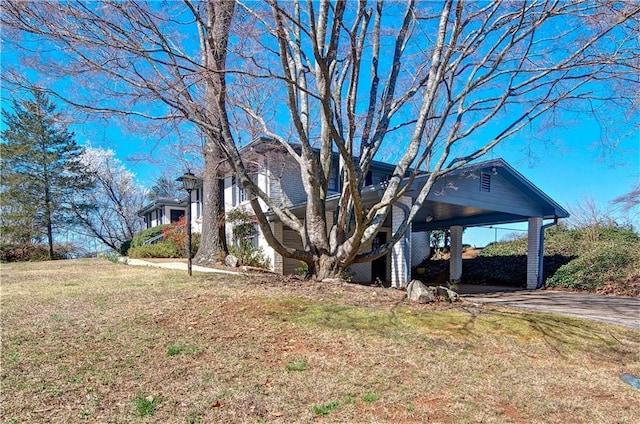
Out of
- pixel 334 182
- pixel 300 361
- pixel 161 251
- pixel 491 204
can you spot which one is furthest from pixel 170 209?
pixel 300 361

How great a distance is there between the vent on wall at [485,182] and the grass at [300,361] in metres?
6.24

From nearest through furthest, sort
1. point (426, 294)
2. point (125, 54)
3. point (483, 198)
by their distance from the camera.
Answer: point (125, 54), point (426, 294), point (483, 198)

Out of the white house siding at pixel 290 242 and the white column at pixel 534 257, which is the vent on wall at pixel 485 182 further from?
the white house siding at pixel 290 242

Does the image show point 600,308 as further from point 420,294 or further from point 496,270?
point 496,270

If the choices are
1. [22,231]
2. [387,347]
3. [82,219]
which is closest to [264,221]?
[387,347]

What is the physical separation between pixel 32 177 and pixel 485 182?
23.0 metres

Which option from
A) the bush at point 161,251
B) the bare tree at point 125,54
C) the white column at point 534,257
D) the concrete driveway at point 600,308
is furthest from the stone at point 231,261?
the white column at point 534,257

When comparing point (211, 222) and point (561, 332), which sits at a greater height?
point (211, 222)

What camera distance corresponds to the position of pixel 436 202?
11172mm

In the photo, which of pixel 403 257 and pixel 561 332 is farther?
pixel 403 257

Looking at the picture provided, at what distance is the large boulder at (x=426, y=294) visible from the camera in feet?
21.5

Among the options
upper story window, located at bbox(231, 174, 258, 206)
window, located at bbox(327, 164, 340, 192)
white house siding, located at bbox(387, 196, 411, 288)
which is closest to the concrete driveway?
white house siding, located at bbox(387, 196, 411, 288)

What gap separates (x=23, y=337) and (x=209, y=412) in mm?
2831

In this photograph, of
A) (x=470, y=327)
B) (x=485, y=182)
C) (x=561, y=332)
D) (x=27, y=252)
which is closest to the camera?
(x=470, y=327)
